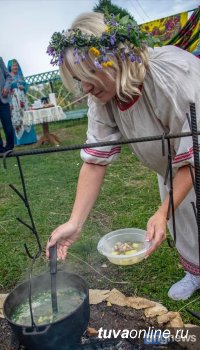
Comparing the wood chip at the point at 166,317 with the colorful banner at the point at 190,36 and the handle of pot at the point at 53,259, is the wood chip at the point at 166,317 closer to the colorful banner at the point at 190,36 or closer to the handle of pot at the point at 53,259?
the handle of pot at the point at 53,259

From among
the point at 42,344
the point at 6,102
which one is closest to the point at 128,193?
the point at 42,344

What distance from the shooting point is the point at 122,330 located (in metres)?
2.13

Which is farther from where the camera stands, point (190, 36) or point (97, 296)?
point (190, 36)

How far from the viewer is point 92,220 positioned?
385 centimetres

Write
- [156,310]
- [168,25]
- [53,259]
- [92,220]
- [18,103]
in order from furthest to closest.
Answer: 1. [168,25]
2. [18,103]
3. [92,220]
4. [156,310]
5. [53,259]

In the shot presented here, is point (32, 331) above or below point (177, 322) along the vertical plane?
above

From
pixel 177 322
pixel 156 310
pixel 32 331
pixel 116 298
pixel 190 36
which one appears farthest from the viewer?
pixel 190 36

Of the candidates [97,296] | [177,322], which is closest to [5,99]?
[97,296]

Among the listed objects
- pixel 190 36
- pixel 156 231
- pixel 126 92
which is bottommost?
pixel 156 231

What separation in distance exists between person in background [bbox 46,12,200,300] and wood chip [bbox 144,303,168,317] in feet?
2.37

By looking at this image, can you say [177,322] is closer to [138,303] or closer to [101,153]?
[138,303]

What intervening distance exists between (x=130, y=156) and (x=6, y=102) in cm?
264

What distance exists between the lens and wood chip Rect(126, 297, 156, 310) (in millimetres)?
2311

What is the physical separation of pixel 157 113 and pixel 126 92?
8.6 inches
